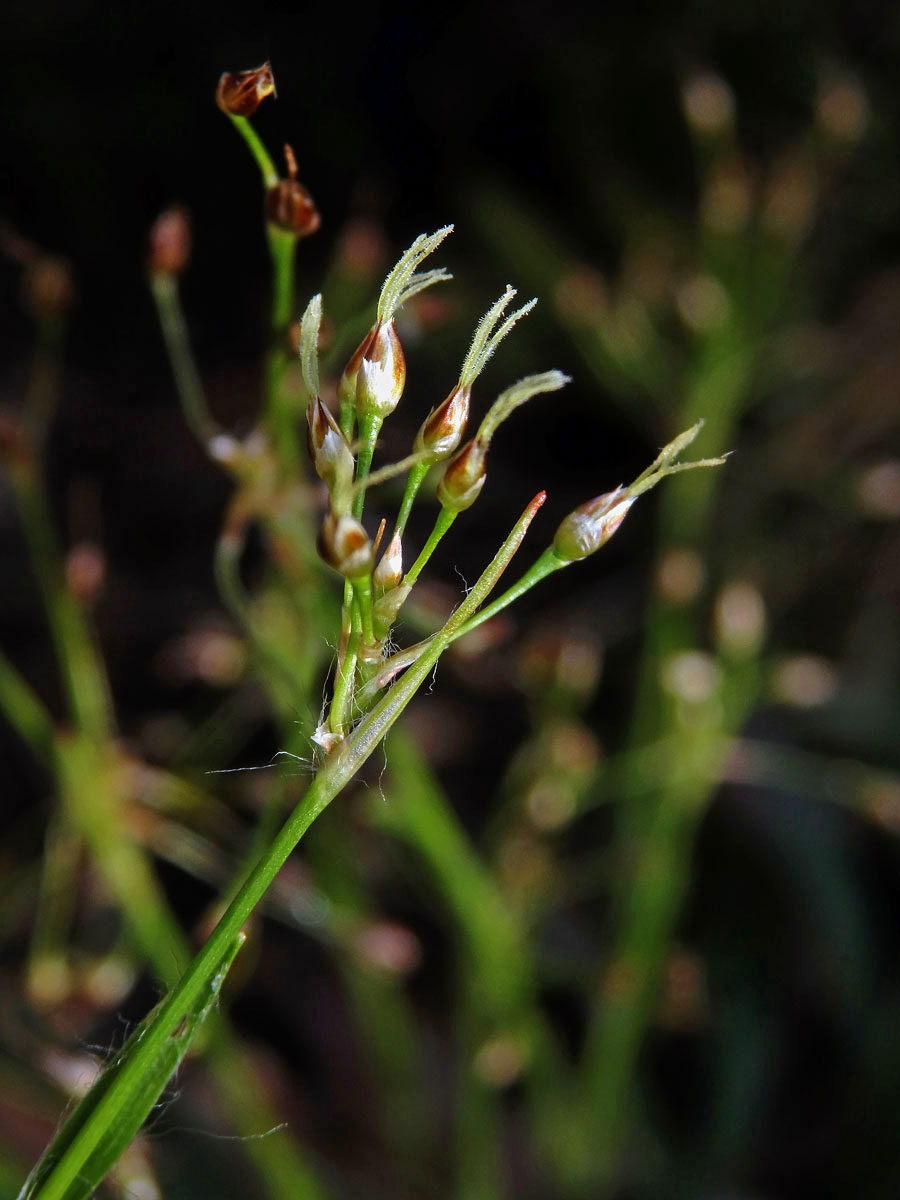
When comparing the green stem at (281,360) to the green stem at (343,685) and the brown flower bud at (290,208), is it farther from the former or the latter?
the green stem at (343,685)

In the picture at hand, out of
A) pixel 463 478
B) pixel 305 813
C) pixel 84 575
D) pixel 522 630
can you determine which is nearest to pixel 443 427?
pixel 463 478

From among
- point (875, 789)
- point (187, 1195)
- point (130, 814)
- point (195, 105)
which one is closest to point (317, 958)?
point (187, 1195)

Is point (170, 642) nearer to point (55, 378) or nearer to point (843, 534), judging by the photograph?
point (55, 378)

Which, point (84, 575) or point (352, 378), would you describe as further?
point (84, 575)

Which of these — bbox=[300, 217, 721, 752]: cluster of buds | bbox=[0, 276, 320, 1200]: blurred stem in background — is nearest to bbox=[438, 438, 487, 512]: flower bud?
bbox=[300, 217, 721, 752]: cluster of buds

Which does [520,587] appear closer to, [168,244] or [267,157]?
[267,157]

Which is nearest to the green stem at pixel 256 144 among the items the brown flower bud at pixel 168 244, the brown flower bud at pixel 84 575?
the brown flower bud at pixel 168 244

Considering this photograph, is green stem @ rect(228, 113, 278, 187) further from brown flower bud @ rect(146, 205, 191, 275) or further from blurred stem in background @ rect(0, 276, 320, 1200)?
blurred stem in background @ rect(0, 276, 320, 1200)
